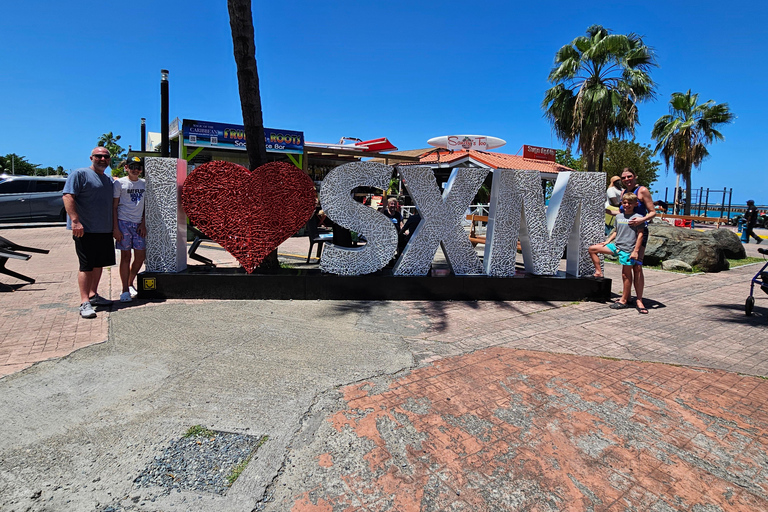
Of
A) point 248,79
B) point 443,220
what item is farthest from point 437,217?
point 248,79

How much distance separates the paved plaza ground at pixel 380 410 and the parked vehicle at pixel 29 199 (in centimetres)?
1290

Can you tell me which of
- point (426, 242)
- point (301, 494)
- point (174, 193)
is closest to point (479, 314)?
point (426, 242)

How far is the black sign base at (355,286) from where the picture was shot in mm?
6094

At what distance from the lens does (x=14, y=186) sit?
1543 cm

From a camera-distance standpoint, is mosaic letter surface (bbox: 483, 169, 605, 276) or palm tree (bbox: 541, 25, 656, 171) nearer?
mosaic letter surface (bbox: 483, 169, 605, 276)

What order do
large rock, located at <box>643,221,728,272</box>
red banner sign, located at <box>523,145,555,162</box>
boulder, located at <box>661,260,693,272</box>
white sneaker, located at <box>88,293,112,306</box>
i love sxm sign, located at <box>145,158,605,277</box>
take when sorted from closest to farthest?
white sneaker, located at <box>88,293,112,306</box> → i love sxm sign, located at <box>145,158,605,277</box> → boulder, located at <box>661,260,693,272</box> → large rock, located at <box>643,221,728,272</box> → red banner sign, located at <box>523,145,555,162</box>

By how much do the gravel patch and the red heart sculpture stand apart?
12.2ft

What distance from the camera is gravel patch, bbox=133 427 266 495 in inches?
93.1

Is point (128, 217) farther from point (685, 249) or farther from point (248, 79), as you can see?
point (685, 249)

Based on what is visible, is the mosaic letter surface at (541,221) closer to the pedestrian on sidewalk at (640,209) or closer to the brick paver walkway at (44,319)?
the pedestrian on sidewalk at (640,209)

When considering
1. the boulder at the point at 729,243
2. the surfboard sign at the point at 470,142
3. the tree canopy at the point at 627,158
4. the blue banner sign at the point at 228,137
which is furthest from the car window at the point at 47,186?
the tree canopy at the point at 627,158

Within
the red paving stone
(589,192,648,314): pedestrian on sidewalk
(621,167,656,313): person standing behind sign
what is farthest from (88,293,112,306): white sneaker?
(621,167,656,313): person standing behind sign

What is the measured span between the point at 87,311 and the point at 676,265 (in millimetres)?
10527

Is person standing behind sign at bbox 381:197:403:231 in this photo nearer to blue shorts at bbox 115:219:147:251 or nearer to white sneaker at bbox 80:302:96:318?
blue shorts at bbox 115:219:147:251
